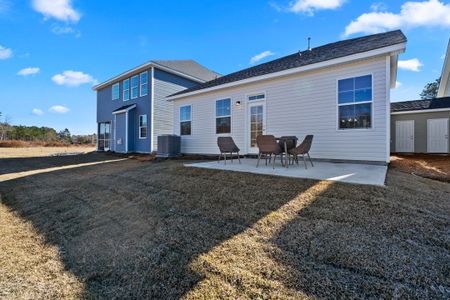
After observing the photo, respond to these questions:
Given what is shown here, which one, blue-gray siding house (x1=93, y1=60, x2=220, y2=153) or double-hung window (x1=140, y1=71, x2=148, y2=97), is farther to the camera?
double-hung window (x1=140, y1=71, x2=148, y2=97)

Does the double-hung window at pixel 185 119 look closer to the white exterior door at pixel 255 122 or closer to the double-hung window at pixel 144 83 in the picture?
the white exterior door at pixel 255 122

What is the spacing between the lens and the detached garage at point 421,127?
1123cm

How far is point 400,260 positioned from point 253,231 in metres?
1.42

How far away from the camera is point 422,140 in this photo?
1169cm

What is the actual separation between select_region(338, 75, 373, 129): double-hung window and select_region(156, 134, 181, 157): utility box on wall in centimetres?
704

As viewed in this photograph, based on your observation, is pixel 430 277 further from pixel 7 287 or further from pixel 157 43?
pixel 157 43

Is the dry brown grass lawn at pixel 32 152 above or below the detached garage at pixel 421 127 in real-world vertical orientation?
below

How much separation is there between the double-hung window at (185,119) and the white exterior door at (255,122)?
3.45 metres

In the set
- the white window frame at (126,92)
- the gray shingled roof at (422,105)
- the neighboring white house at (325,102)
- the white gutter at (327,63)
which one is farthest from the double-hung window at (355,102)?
the white window frame at (126,92)

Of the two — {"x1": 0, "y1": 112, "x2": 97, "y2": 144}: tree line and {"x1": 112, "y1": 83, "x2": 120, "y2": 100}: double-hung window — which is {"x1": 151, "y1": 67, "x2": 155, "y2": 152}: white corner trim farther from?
{"x1": 0, "y1": 112, "x2": 97, "y2": 144}: tree line

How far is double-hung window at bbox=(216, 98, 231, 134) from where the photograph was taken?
360 inches

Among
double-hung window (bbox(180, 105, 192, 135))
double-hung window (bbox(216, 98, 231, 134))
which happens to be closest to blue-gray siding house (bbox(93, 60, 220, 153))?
double-hung window (bbox(180, 105, 192, 135))

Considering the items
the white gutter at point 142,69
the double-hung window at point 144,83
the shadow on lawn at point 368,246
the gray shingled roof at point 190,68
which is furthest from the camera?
the gray shingled roof at point 190,68

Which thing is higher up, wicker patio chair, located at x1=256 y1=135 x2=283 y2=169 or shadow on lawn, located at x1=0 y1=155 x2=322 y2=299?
wicker patio chair, located at x1=256 y1=135 x2=283 y2=169
